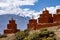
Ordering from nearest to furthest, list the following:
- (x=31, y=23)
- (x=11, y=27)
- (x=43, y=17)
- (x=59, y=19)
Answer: (x=59, y=19)
(x=43, y=17)
(x=31, y=23)
(x=11, y=27)

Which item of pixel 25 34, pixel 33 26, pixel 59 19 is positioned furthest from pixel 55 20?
pixel 25 34

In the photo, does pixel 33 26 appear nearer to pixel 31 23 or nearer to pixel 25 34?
pixel 31 23

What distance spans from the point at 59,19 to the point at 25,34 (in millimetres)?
13887

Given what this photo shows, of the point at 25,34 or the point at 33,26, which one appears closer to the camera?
the point at 25,34

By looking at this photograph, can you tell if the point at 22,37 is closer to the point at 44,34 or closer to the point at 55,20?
the point at 44,34

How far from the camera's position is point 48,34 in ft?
164

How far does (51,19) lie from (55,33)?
18.2 metres

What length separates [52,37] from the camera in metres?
48.2

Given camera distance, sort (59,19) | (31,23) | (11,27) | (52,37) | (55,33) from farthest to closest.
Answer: (11,27), (31,23), (59,19), (55,33), (52,37)

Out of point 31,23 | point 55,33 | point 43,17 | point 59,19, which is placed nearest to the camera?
point 55,33

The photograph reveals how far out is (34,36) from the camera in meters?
48.7

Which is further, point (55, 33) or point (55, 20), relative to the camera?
point (55, 20)

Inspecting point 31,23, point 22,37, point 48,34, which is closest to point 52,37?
point 48,34

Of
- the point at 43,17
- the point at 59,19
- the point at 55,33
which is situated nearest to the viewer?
the point at 55,33
